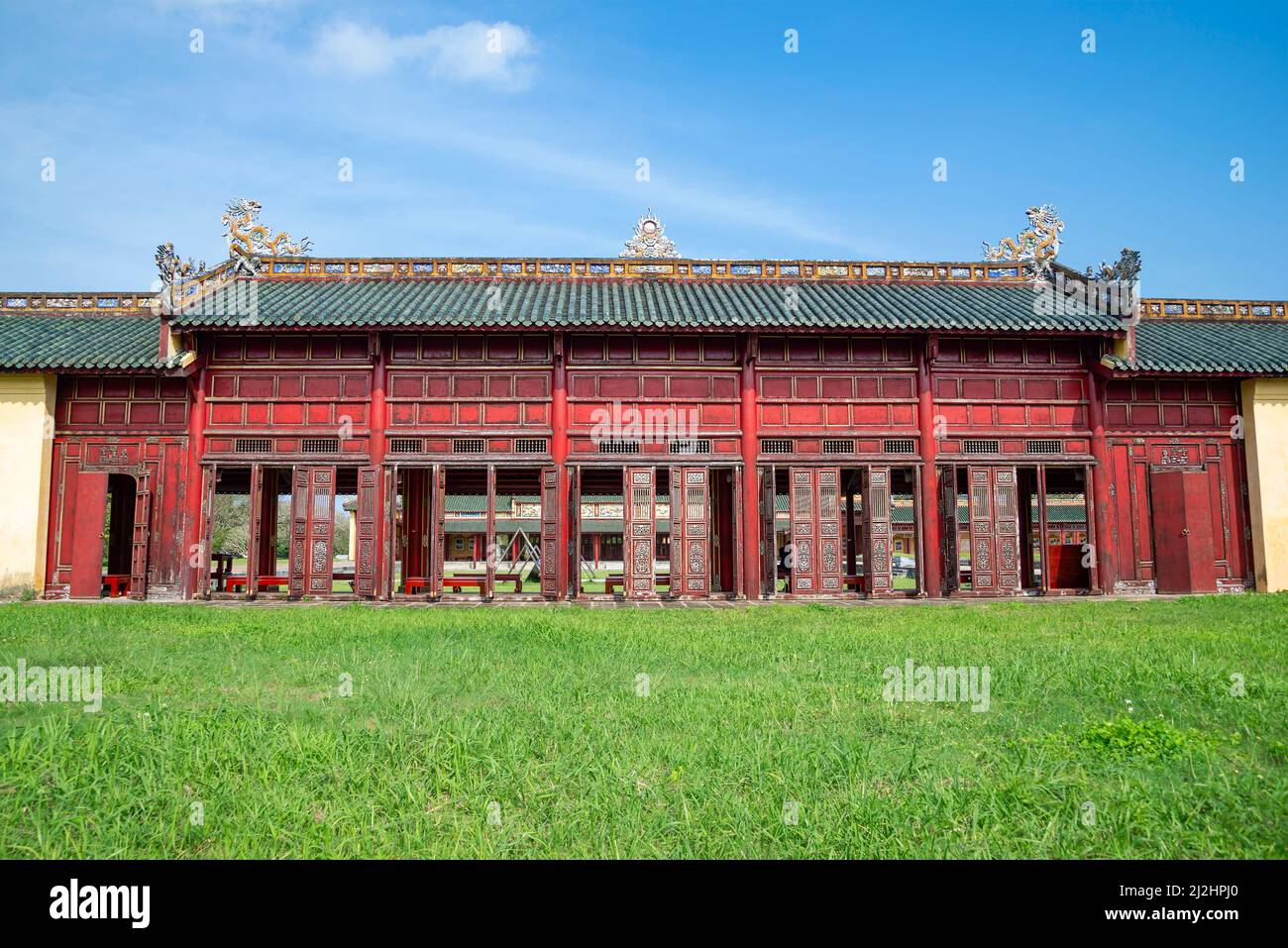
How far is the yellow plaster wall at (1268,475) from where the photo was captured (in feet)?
52.7

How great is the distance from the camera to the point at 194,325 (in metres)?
15.2

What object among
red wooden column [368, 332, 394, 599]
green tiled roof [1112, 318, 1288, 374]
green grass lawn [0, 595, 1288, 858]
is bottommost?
green grass lawn [0, 595, 1288, 858]

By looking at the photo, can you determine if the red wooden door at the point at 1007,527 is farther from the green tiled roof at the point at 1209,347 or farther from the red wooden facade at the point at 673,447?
the green tiled roof at the point at 1209,347

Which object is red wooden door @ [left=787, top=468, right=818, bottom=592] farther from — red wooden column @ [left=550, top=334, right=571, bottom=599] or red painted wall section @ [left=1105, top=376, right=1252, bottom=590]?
red painted wall section @ [left=1105, top=376, right=1252, bottom=590]

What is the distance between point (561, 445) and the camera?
15656 millimetres

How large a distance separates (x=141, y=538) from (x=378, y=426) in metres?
4.94

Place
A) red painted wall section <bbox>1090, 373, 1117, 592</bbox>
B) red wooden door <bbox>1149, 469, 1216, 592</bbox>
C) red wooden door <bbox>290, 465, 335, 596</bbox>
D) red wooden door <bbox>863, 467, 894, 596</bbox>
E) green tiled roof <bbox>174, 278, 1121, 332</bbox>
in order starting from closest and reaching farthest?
red wooden door <bbox>290, 465, 335, 596</bbox> < green tiled roof <bbox>174, 278, 1121, 332</bbox> < red wooden door <bbox>863, 467, 894, 596</bbox> < red wooden door <bbox>1149, 469, 1216, 592</bbox> < red painted wall section <bbox>1090, 373, 1117, 592</bbox>

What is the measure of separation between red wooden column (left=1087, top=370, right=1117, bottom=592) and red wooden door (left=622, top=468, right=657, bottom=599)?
8.83 meters

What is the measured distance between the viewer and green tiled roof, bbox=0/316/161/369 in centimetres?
1517

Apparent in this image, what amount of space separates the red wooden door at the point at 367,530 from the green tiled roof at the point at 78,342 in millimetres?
4345

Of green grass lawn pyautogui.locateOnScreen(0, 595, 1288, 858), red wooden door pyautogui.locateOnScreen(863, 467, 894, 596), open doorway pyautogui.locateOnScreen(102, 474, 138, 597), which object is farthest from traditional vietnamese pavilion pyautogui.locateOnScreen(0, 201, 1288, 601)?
green grass lawn pyautogui.locateOnScreen(0, 595, 1288, 858)

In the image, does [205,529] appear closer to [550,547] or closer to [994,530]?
[550,547]

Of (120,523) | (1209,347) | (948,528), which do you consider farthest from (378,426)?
(1209,347)
